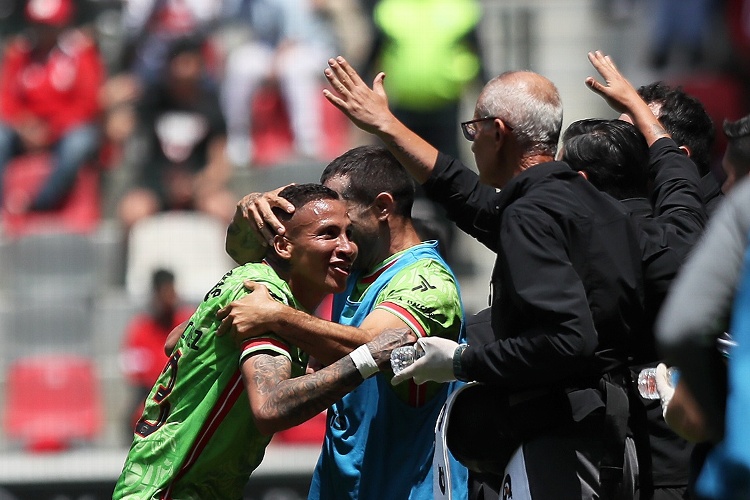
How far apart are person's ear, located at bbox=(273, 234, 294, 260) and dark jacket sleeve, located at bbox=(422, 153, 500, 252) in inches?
17.7

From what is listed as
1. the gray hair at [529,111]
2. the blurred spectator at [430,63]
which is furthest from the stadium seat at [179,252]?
the gray hair at [529,111]

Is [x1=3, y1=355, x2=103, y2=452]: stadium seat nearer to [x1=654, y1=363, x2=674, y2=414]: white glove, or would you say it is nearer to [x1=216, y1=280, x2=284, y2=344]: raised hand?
[x1=216, y1=280, x2=284, y2=344]: raised hand

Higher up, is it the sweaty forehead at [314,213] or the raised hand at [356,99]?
the raised hand at [356,99]

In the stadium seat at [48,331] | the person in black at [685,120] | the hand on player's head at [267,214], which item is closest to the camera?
the hand on player's head at [267,214]

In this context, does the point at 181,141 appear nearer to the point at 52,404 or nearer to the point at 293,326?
the point at 52,404

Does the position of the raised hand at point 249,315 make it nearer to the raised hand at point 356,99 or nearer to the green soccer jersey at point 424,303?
the green soccer jersey at point 424,303

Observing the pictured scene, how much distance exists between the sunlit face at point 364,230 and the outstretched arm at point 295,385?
87cm

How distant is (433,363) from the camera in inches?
130

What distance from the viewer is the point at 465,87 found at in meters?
9.57

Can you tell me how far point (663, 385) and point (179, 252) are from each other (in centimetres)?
670

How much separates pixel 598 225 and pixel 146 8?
7629 millimetres

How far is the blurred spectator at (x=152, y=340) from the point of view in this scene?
8.91 meters

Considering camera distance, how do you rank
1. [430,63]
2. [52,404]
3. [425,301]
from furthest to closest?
[430,63] < [52,404] < [425,301]

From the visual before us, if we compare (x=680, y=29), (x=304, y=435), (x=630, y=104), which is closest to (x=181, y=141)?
(x=304, y=435)
